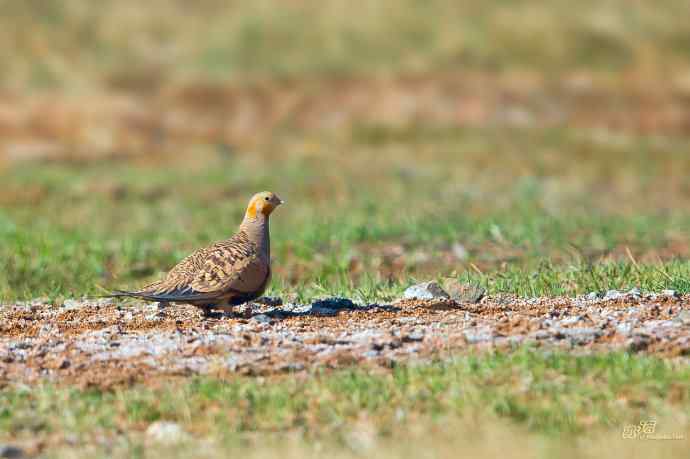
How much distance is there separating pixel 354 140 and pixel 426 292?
63.7 feet

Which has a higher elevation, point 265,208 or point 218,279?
point 265,208

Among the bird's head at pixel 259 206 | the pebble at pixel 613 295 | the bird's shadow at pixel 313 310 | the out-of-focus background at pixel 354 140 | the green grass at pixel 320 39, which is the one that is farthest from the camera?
the green grass at pixel 320 39

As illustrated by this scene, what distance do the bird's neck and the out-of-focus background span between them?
111 cm

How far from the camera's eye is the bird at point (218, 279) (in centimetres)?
741

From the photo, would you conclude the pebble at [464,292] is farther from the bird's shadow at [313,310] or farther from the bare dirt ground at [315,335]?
the bird's shadow at [313,310]

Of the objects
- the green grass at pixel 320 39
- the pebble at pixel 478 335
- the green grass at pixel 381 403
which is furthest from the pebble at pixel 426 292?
the green grass at pixel 320 39

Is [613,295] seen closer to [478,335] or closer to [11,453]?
[478,335]

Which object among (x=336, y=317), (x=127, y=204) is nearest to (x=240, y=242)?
(x=336, y=317)

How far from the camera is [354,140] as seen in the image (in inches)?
1091

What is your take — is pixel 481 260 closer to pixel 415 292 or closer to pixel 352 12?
pixel 415 292

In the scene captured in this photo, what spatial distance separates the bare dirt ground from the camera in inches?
254

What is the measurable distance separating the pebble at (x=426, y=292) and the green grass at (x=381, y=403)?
217cm

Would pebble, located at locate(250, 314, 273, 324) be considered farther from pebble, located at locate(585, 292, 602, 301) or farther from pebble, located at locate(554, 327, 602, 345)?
pebble, located at locate(585, 292, 602, 301)

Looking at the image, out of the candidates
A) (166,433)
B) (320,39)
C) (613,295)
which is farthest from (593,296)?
(320,39)
